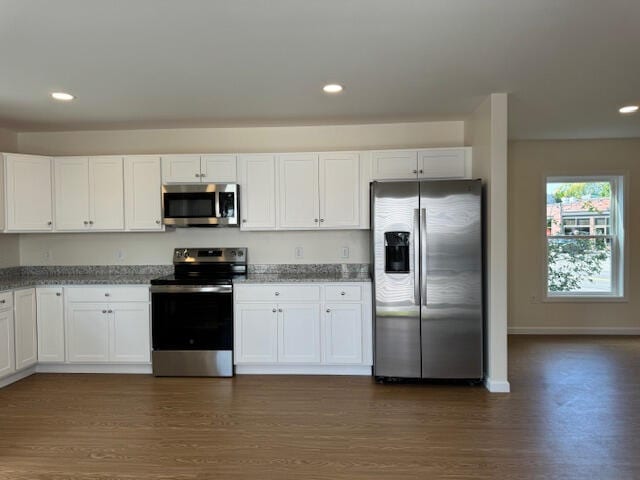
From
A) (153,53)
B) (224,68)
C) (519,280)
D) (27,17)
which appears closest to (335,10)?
(224,68)

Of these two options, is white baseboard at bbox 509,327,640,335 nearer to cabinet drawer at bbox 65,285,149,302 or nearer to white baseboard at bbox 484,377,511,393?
white baseboard at bbox 484,377,511,393

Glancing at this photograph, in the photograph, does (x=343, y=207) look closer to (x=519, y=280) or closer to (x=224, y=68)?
(x=224, y=68)

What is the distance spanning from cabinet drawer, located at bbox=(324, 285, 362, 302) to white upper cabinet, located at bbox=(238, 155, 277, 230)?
0.91 meters

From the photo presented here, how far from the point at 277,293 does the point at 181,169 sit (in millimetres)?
1614

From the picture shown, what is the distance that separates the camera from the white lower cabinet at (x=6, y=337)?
3502 millimetres

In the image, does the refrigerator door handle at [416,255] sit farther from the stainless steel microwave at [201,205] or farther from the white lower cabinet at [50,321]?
the white lower cabinet at [50,321]

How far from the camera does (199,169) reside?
4078mm

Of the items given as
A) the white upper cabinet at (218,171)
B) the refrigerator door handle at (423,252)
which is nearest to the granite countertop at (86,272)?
the white upper cabinet at (218,171)

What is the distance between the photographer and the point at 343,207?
4.01 metres

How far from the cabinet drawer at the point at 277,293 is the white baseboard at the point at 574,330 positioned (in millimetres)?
3118

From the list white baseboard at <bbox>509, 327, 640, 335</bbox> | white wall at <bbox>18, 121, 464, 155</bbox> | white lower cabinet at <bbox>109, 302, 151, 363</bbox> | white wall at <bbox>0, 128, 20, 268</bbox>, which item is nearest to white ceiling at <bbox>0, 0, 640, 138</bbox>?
white wall at <bbox>18, 121, 464, 155</bbox>

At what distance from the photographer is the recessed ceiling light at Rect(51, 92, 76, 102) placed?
3240mm

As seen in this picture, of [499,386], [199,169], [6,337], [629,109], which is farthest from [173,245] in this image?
[629,109]

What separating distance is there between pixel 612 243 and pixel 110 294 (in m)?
6.06
